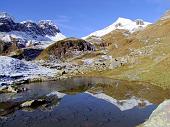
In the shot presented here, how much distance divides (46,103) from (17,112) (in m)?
8.98

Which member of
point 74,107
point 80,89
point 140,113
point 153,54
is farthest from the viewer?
point 153,54

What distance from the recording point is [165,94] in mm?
70688

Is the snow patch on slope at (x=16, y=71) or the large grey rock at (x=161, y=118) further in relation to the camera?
the snow patch on slope at (x=16, y=71)

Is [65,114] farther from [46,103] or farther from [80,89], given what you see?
Answer: [80,89]

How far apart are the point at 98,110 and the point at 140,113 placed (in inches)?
309

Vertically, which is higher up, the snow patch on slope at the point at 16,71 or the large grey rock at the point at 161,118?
the snow patch on slope at the point at 16,71

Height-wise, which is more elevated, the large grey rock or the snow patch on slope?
the snow patch on slope

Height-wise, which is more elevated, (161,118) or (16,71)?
(16,71)

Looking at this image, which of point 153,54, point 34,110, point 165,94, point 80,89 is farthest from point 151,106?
point 153,54

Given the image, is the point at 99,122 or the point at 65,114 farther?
the point at 65,114

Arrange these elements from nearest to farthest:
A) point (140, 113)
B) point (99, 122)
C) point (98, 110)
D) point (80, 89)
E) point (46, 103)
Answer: point (99, 122) < point (140, 113) < point (98, 110) < point (46, 103) < point (80, 89)

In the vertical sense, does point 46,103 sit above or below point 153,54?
below

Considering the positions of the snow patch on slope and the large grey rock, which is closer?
the large grey rock

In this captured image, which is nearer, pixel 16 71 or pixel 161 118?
pixel 161 118
